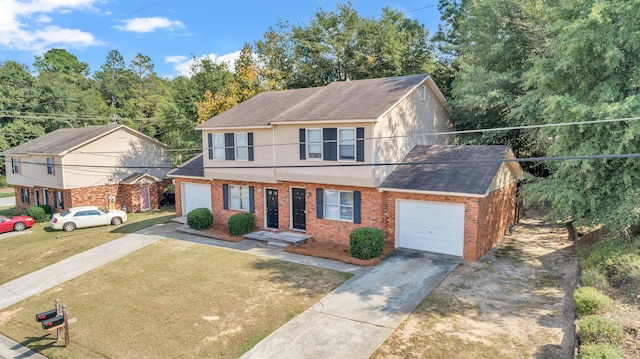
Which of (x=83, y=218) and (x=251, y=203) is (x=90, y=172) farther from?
(x=251, y=203)

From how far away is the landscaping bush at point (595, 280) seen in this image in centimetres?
1019

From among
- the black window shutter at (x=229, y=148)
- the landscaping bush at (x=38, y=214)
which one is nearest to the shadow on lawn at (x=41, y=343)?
the black window shutter at (x=229, y=148)

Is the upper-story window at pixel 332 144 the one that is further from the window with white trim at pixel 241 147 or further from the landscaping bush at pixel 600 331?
the landscaping bush at pixel 600 331

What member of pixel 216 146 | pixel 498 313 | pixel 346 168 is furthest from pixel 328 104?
pixel 498 313

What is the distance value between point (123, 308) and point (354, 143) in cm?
973

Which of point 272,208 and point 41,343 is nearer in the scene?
point 41,343

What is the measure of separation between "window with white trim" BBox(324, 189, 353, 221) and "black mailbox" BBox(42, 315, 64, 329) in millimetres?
10051

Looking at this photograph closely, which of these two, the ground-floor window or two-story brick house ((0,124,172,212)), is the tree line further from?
the ground-floor window

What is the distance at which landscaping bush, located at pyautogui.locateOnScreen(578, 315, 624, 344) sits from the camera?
24.1 feet

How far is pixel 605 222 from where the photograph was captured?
498 inches

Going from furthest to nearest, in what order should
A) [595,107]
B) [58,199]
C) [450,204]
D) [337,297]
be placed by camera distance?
1. [58,199]
2. [450,204]
3. [595,107]
4. [337,297]

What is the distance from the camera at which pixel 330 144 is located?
52.2 ft

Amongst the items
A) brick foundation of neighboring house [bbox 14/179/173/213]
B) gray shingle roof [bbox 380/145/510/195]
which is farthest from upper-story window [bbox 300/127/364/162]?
brick foundation of neighboring house [bbox 14/179/173/213]

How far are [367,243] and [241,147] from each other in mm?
8055
